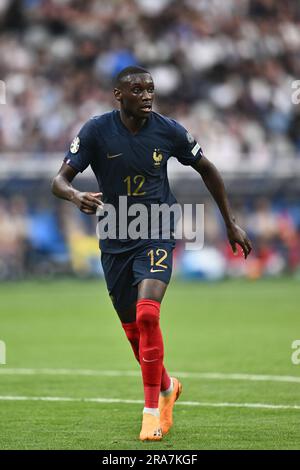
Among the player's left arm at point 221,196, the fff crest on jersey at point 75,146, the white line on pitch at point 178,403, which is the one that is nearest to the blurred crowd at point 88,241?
the white line on pitch at point 178,403

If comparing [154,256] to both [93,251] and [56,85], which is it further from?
[56,85]

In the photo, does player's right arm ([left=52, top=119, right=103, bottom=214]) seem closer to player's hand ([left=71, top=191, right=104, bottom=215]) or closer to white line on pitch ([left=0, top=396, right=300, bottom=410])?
player's hand ([left=71, top=191, right=104, bottom=215])

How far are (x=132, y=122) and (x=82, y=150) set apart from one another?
0.42 metres

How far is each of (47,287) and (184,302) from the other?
14.9ft

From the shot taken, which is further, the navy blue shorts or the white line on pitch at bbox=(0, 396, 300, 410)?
the white line on pitch at bbox=(0, 396, 300, 410)

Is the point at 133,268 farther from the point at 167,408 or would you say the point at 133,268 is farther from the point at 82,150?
the point at 167,408

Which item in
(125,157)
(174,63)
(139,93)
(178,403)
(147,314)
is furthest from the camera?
(174,63)

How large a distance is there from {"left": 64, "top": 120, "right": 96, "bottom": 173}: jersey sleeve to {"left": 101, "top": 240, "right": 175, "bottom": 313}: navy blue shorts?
697mm

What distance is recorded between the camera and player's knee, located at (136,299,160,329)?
7004 mm

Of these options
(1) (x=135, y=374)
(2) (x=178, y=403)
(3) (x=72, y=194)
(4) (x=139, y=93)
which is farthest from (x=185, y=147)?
(1) (x=135, y=374)

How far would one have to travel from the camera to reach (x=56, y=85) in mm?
26844

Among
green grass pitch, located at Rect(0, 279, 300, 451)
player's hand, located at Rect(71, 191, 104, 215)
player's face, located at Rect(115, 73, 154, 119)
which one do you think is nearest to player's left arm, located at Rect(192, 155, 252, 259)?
player's face, located at Rect(115, 73, 154, 119)

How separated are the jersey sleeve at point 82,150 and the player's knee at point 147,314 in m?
1.07

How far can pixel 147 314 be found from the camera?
701 centimetres
